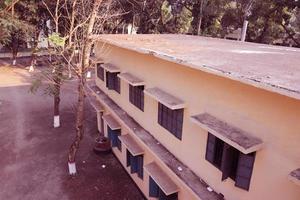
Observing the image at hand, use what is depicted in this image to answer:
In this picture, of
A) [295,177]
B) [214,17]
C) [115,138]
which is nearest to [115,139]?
[115,138]

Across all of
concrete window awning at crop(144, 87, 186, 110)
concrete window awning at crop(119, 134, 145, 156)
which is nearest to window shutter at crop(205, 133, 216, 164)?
concrete window awning at crop(144, 87, 186, 110)

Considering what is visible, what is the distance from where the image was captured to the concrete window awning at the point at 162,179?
8.69m

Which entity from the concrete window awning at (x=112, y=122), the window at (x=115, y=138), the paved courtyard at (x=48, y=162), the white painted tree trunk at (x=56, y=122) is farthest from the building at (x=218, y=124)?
the white painted tree trunk at (x=56, y=122)

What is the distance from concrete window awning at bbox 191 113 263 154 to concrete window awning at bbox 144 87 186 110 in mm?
939

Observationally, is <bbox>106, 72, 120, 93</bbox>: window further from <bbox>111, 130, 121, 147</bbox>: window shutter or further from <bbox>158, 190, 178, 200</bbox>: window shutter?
<bbox>158, 190, 178, 200</bbox>: window shutter

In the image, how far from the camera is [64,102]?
74.1 feet

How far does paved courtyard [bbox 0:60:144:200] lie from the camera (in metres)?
11.9

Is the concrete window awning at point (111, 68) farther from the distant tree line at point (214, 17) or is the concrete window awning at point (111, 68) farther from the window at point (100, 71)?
the distant tree line at point (214, 17)

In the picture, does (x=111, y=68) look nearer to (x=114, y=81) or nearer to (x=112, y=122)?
(x=114, y=81)

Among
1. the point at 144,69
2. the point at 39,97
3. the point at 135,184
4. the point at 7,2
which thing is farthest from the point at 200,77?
the point at 7,2

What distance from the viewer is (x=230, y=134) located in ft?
19.5

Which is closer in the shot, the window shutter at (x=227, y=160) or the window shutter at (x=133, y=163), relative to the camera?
the window shutter at (x=227, y=160)

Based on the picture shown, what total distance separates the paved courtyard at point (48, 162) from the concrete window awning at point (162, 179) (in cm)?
268

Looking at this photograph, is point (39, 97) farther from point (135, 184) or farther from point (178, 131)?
point (178, 131)
